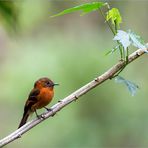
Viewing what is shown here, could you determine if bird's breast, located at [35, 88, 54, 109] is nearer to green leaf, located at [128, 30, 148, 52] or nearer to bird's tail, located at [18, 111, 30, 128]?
bird's tail, located at [18, 111, 30, 128]

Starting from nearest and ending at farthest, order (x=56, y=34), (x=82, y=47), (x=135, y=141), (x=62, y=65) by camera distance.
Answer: (x=135, y=141), (x=62, y=65), (x=82, y=47), (x=56, y=34)

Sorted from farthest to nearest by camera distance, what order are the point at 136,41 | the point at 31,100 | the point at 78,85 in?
the point at 78,85 < the point at 31,100 < the point at 136,41

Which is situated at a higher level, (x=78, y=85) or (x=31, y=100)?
(x=78, y=85)

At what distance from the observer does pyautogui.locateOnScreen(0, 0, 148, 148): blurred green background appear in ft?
27.9

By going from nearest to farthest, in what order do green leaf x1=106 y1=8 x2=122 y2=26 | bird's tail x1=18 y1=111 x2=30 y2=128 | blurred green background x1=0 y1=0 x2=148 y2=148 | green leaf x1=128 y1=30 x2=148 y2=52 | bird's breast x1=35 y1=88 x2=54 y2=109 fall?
green leaf x1=128 y1=30 x2=148 y2=52, green leaf x1=106 y1=8 x2=122 y2=26, bird's tail x1=18 y1=111 x2=30 y2=128, bird's breast x1=35 y1=88 x2=54 y2=109, blurred green background x1=0 y1=0 x2=148 y2=148

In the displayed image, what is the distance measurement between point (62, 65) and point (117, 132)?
124cm

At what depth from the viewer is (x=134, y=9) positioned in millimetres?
10148

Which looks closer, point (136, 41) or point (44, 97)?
point (136, 41)

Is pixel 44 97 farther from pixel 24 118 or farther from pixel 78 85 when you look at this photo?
pixel 78 85

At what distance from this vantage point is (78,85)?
9008 millimetres

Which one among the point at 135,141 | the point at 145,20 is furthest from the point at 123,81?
the point at 145,20

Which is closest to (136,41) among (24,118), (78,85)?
(24,118)

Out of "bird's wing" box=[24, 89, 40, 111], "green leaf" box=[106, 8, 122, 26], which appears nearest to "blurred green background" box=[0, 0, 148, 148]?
"bird's wing" box=[24, 89, 40, 111]

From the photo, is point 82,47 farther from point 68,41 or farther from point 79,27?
point 79,27
